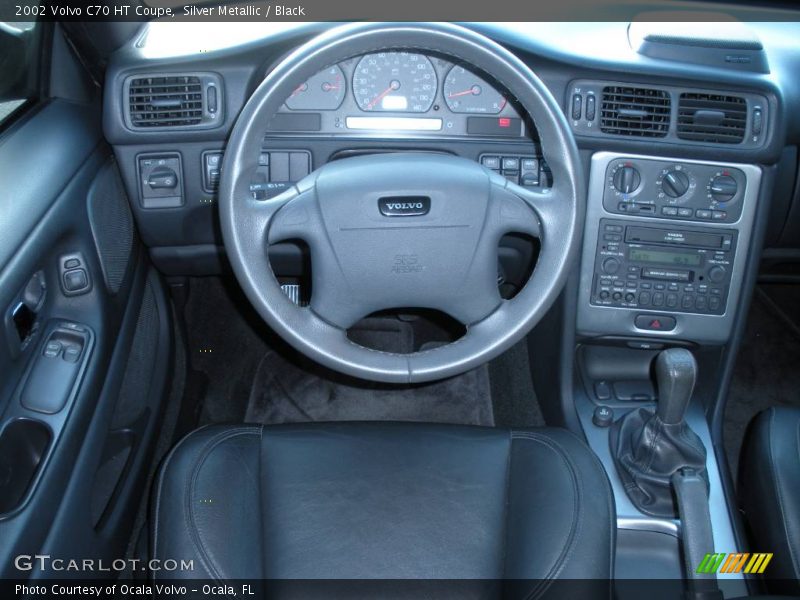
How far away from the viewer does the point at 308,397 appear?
247 cm

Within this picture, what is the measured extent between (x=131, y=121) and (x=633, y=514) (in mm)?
1406

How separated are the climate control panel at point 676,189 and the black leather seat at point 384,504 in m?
0.62

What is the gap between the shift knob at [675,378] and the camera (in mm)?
1503

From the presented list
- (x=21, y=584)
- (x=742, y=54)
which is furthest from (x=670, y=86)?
(x=21, y=584)

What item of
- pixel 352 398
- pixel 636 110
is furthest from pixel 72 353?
pixel 636 110

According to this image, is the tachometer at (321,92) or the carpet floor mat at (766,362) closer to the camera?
the tachometer at (321,92)

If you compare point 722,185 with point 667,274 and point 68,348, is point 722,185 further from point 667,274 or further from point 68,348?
point 68,348

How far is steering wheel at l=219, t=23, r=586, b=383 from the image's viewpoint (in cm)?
131

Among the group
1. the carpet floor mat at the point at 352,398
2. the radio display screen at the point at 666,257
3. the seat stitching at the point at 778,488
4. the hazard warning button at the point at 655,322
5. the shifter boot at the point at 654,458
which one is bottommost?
the carpet floor mat at the point at 352,398

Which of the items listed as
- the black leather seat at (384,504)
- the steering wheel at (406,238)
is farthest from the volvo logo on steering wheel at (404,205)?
the black leather seat at (384,504)

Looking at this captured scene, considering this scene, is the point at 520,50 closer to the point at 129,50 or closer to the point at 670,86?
the point at 670,86

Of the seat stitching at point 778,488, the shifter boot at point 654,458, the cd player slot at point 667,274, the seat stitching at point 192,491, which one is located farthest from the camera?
the cd player slot at point 667,274

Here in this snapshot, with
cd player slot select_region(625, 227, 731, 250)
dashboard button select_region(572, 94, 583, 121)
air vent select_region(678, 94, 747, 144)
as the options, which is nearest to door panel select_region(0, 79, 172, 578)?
dashboard button select_region(572, 94, 583, 121)

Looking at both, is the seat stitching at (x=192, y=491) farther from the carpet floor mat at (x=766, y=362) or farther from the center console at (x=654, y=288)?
the carpet floor mat at (x=766, y=362)
